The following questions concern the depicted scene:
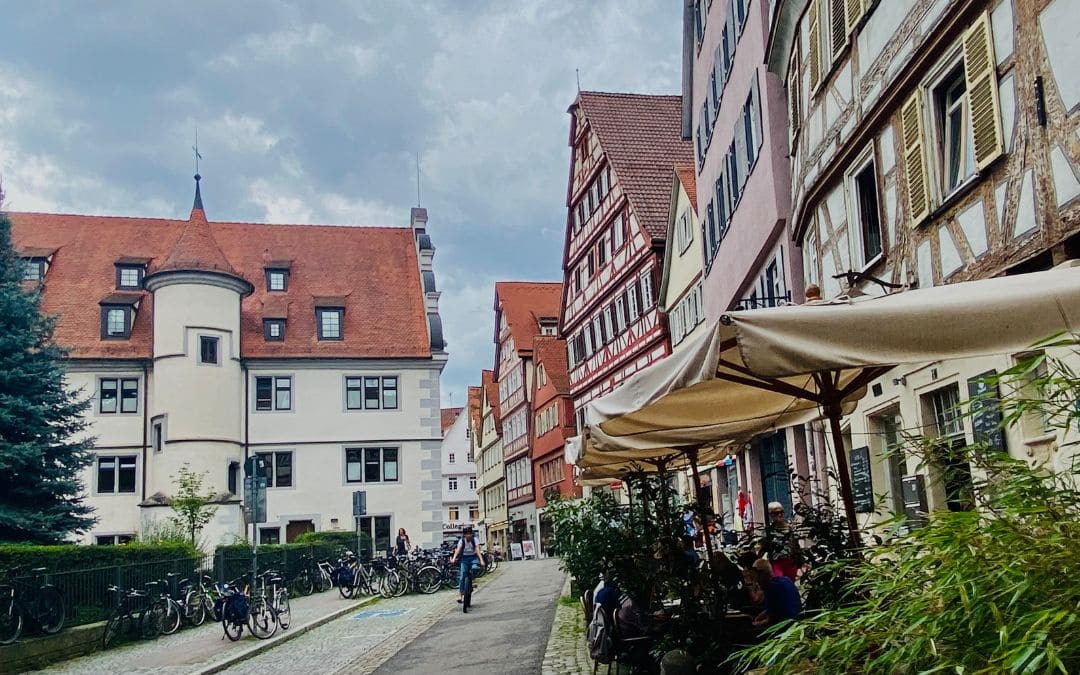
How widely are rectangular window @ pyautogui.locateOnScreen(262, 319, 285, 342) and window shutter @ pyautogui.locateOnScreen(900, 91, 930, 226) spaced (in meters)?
32.8

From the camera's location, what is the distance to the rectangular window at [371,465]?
1581 inches

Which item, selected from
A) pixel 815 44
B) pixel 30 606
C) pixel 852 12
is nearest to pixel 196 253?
pixel 30 606

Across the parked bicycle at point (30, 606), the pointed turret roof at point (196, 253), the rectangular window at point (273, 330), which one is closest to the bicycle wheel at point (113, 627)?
the parked bicycle at point (30, 606)

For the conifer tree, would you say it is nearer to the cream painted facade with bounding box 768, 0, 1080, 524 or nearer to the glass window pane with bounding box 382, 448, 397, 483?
the cream painted facade with bounding box 768, 0, 1080, 524

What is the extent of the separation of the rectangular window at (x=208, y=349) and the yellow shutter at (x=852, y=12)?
29.8 metres

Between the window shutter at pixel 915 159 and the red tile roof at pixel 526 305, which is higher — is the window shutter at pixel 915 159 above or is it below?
below

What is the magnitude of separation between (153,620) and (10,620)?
13.4ft

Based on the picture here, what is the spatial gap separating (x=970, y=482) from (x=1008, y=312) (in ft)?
4.14

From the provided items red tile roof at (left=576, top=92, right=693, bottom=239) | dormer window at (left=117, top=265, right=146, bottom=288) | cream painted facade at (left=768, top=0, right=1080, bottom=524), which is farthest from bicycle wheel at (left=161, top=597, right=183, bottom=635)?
dormer window at (left=117, top=265, right=146, bottom=288)

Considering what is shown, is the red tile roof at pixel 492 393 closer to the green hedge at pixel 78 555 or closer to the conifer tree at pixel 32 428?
the conifer tree at pixel 32 428

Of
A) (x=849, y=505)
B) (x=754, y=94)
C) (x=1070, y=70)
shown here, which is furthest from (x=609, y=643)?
(x=754, y=94)

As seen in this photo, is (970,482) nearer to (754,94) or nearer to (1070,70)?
(1070,70)

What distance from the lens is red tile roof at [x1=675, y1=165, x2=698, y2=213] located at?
2755 cm

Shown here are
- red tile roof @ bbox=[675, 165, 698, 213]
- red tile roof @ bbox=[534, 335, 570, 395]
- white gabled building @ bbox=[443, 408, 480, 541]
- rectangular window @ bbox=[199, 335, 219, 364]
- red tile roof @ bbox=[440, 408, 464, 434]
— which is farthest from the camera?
red tile roof @ bbox=[440, 408, 464, 434]
